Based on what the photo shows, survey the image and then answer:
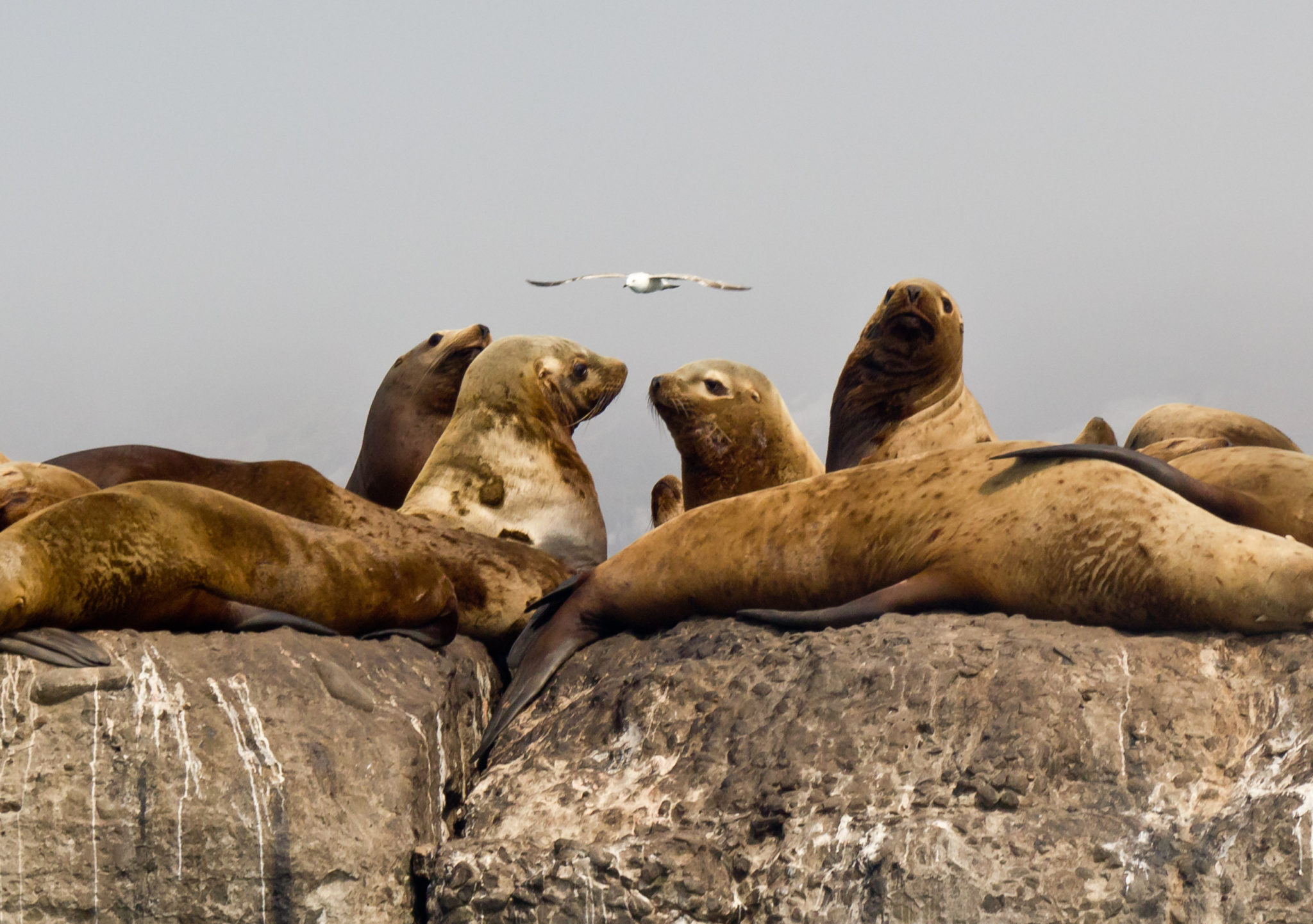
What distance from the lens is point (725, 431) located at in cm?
911

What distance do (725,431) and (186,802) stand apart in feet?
16.1

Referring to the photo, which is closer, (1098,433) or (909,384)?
(1098,433)

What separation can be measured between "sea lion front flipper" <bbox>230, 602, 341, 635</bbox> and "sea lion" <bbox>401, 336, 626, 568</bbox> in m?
2.58

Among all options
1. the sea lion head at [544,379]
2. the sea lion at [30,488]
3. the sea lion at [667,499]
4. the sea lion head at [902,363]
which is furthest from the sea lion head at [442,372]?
the sea lion at [30,488]

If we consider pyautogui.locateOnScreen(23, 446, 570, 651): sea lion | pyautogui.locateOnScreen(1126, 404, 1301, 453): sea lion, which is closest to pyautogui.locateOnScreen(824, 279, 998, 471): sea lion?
pyautogui.locateOnScreen(1126, 404, 1301, 453): sea lion

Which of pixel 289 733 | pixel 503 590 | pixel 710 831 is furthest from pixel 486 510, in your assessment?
pixel 710 831

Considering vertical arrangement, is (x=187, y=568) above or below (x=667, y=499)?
above

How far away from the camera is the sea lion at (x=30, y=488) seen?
20.1 ft

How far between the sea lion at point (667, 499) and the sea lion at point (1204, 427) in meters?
3.09

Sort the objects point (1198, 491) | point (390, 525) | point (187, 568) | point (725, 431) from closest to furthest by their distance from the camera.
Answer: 1. point (1198, 491)
2. point (187, 568)
3. point (390, 525)
4. point (725, 431)

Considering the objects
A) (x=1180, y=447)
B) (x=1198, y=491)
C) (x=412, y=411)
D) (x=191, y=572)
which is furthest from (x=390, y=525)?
(x=1180, y=447)

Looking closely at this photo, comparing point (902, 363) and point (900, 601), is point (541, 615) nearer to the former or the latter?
point (900, 601)

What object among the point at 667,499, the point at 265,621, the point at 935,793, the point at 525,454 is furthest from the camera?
the point at 667,499

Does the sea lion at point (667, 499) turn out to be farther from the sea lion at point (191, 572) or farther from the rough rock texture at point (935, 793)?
the rough rock texture at point (935, 793)
